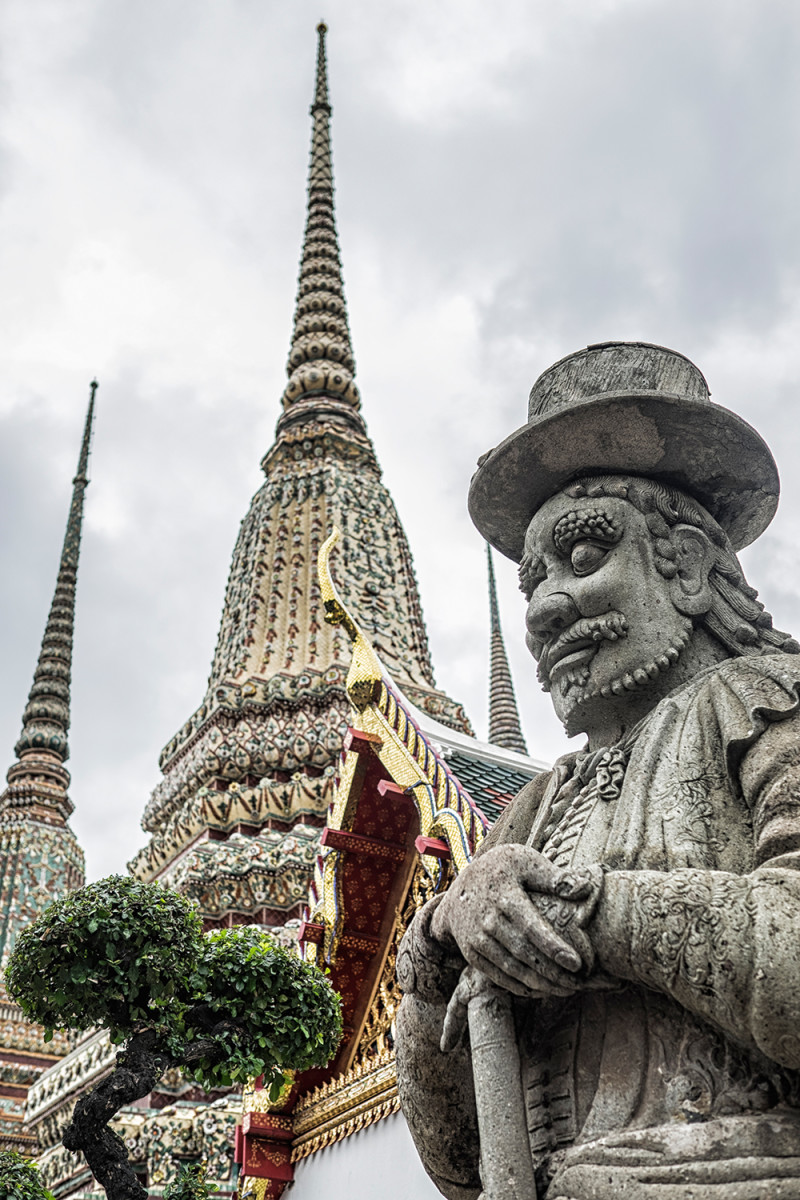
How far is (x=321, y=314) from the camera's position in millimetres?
15109

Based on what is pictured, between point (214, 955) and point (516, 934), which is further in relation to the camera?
point (214, 955)

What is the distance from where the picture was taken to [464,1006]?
2295mm

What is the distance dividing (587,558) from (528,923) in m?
0.94

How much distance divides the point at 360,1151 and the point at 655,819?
402cm

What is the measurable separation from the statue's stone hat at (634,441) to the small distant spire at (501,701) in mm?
13667

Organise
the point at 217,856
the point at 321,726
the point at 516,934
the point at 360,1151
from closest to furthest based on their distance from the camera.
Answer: the point at 516,934 → the point at 360,1151 → the point at 217,856 → the point at 321,726

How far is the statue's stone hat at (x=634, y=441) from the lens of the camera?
2.78 m

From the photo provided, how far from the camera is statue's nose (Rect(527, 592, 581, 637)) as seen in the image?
2.69 m

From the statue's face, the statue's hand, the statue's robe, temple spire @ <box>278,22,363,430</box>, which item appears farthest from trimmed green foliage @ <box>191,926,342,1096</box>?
temple spire @ <box>278,22,363,430</box>

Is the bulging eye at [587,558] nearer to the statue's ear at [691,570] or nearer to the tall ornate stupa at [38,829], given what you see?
the statue's ear at [691,570]

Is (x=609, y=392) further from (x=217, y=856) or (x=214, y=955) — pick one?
(x=217, y=856)

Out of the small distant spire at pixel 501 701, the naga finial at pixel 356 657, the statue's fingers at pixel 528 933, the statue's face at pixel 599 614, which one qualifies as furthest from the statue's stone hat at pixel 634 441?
the small distant spire at pixel 501 701

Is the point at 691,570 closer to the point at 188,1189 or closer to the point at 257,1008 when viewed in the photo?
the point at 257,1008

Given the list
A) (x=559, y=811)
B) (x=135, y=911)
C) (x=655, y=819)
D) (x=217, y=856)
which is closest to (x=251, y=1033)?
(x=135, y=911)
